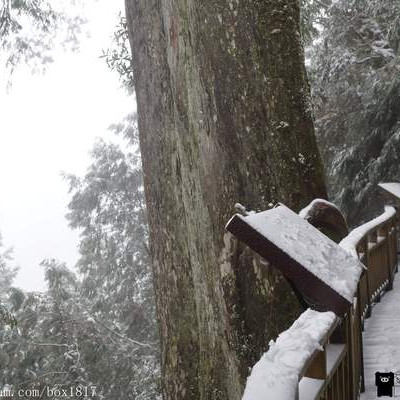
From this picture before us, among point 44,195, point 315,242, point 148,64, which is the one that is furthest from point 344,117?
point 44,195

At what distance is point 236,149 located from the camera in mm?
3223

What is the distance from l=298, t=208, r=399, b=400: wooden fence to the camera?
2281 millimetres

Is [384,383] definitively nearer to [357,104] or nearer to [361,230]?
[361,230]

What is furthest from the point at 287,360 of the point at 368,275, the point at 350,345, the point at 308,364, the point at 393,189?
the point at 393,189

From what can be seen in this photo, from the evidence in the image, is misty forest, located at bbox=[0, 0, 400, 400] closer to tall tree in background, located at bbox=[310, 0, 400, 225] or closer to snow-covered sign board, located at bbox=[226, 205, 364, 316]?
snow-covered sign board, located at bbox=[226, 205, 364, 316]

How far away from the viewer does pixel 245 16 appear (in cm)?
331

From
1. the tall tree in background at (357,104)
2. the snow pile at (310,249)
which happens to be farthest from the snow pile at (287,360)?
the tall tree in background at (357,104)

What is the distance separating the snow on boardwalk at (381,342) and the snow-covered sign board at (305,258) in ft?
9.00

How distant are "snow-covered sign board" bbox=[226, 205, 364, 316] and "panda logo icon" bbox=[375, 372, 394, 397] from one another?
2.63m

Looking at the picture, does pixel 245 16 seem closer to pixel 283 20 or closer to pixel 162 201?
pixel 283 20

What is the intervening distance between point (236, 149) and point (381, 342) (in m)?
3.72

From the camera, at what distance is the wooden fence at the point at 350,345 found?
2281 millimetres

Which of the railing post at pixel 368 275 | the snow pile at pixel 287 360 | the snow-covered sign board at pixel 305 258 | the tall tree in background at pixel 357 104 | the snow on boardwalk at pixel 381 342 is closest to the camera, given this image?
the snow pile at pixel 287 360

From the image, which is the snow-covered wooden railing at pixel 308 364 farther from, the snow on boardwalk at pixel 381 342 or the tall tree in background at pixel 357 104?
the tall tree in background at pixel 357 104
